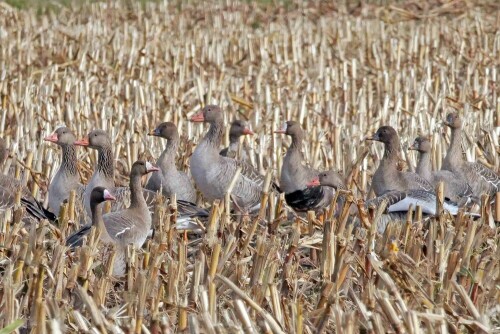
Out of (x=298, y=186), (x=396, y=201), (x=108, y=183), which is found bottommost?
(x=298, y=186)

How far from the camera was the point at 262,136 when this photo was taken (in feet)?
33.8

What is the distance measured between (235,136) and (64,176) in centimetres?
219

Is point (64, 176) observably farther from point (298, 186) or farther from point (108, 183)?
point (298, 186)

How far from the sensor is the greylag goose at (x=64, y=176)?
28.1 ft

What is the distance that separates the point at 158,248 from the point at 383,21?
1347 centimetres

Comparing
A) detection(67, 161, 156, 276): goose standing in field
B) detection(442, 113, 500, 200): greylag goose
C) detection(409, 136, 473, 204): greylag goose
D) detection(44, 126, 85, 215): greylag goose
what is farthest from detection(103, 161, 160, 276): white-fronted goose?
detection(442, 113, 500, 200): greylag goose

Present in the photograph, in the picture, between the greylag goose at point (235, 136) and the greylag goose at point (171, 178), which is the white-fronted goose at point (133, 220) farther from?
the greylag goose at point (235, 136)

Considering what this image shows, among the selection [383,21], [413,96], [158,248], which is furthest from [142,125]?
[383,21]

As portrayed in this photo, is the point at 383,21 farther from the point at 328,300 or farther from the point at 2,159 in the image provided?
the point at 328,300

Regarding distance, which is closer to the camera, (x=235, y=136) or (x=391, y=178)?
(x=391, y=178)

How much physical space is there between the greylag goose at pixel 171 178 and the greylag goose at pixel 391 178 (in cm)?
161

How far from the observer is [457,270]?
19.3ft

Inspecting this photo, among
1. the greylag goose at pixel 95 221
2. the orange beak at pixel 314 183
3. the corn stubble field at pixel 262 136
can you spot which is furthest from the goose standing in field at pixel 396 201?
the greylag goose at pixel 95 221

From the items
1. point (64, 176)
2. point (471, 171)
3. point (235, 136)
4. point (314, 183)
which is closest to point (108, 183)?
point (64, 176)
